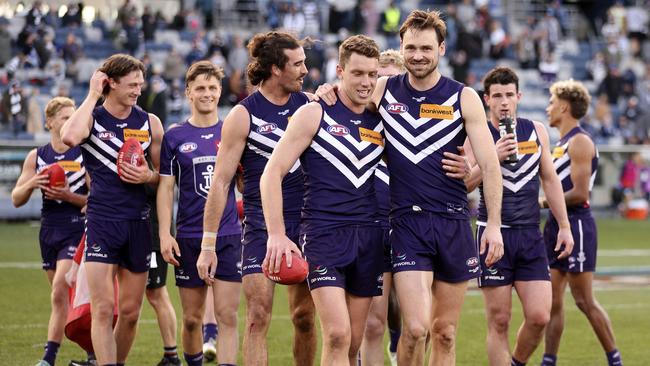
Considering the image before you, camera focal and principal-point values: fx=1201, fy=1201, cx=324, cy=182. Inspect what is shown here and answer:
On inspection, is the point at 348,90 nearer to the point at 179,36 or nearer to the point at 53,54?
the point at 53,54

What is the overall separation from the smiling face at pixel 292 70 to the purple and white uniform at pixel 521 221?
170cm

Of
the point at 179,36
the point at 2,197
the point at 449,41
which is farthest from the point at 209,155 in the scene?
the point at 449,41

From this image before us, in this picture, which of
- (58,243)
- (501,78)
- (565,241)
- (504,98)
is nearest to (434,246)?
(565,241)

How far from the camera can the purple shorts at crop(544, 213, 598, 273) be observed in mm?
10078

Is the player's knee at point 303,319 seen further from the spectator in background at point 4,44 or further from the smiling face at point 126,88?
the spectator in background at point 4,44

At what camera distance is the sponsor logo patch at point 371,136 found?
7480 millimetres

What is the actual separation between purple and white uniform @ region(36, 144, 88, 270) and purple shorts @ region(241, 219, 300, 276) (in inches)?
104

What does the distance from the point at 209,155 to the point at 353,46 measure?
6.74 ft

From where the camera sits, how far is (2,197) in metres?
22.9

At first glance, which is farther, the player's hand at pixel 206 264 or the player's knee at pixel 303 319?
the player's knee at pixel 303 319

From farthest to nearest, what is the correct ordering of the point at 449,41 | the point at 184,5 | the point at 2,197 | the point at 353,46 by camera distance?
the point at 449,41 < the point at 184,5 < the point at 2,197 < the point at 353,46

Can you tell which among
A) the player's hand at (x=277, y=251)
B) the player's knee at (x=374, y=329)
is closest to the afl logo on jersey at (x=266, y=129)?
the player's hand at (x=277, y=251)

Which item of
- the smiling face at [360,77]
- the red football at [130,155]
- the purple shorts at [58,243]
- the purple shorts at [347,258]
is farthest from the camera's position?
the purple shorts at [58,243]

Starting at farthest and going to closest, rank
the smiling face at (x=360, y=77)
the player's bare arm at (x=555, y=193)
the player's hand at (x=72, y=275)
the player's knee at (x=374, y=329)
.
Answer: the player's hand at (x=72, y=275)
the player's bare arm at (x=555, y=193)
the player's knee at (x=374, y=329)
the smiling face at (x=360, y=77)
